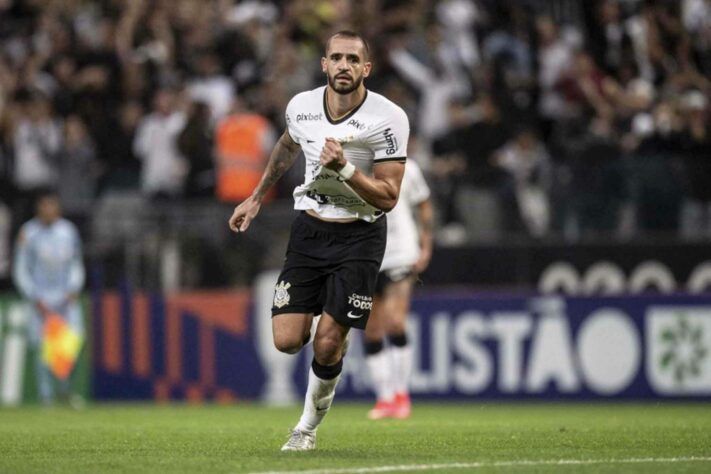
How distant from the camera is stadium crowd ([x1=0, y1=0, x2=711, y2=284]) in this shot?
17000 mm

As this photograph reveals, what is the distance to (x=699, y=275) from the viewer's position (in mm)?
17219

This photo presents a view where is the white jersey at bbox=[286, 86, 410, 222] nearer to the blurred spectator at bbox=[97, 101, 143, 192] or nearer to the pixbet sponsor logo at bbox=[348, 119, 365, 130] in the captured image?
the pixbet sponsor logo at bbox=[348, 119, 365, 130]

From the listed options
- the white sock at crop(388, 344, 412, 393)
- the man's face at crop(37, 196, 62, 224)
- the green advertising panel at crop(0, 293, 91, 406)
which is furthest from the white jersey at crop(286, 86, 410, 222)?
the green advertising panel at crop(0, 293, 91, 406)

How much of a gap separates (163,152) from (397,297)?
20.3ft

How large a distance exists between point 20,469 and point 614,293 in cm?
1041

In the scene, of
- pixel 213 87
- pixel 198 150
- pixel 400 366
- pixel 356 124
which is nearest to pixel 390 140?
pixel 356 124

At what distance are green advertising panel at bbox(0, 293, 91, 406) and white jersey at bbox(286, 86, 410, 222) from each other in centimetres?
1012

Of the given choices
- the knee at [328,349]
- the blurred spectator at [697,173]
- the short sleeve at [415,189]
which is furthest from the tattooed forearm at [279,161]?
the blurred spectator at [697,173]

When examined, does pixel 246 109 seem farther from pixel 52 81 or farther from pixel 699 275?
pixel 699 275

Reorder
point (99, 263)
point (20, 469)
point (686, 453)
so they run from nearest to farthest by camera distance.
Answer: point (20, 469) → point (686, 453) → point (99, 263)

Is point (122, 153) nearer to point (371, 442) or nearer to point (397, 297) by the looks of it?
point (397, 297)

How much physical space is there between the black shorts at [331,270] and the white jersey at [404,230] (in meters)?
4.91

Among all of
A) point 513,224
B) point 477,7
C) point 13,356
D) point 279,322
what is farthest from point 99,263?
point 279,322

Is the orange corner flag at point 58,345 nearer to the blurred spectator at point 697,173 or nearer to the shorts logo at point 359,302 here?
the blurred spectator at point 697,173
